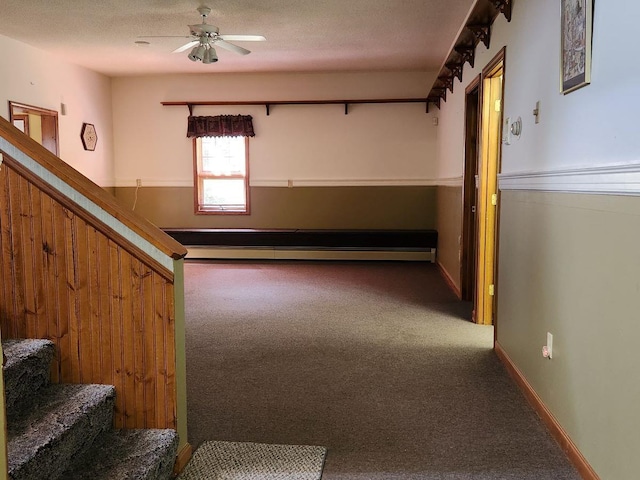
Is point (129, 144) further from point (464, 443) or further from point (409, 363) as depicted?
point (464, 443)

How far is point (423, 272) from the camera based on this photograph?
7.24 metres

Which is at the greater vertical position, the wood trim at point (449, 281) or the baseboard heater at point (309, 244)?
the baseboard heater at point (309, 244)

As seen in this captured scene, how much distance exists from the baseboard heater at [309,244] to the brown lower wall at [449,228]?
390mm

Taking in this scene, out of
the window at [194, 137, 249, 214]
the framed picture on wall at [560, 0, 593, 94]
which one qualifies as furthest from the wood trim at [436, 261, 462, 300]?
the framed picture on wall at [560, 0, 593, 94]

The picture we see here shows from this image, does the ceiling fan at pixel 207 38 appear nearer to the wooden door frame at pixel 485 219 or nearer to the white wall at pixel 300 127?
the wooden door frame at pixel 485 219

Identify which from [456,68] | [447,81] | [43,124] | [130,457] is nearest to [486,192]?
[456,68]

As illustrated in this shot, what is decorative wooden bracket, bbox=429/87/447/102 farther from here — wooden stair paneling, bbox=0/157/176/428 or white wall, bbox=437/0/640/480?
wooden stair paneling, bbox=0/157/176/428

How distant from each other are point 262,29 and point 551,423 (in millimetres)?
4691

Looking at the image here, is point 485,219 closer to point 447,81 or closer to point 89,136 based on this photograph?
point 447,81

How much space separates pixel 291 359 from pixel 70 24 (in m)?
4.20

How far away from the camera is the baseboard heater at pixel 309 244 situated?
7.97 m

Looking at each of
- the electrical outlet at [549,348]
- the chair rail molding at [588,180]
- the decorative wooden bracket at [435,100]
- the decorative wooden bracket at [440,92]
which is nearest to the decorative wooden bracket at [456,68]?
the decorative wooden bracket at [440,92]

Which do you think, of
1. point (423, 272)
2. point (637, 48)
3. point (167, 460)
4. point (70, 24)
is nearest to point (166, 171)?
point (70, 24)

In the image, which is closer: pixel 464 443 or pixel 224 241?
pixel 464 443
